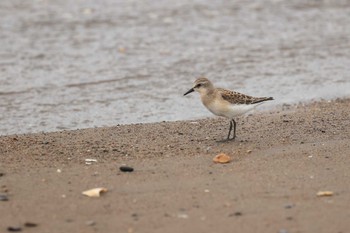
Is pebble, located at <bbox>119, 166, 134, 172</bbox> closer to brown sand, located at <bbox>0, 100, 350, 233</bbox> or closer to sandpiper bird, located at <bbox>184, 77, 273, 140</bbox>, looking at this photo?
brown sand, located at <bbox>0, 100, 350, 233</bbox>

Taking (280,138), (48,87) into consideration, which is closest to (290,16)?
(48,87)

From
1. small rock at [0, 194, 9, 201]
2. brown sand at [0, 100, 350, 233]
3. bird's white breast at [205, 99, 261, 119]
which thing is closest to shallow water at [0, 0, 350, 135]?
brown sand at [0, 100, 350, 233]

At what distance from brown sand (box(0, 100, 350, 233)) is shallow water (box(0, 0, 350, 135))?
5.86 feet

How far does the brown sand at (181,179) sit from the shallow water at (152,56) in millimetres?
1787

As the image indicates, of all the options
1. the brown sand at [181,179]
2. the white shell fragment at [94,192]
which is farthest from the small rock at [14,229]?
the white shell fragment at [94,192]

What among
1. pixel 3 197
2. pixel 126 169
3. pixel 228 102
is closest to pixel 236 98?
pixel 228 102

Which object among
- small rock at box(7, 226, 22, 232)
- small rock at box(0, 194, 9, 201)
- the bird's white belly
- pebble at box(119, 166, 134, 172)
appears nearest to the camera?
small rock at box(7, 226, 22, 232)

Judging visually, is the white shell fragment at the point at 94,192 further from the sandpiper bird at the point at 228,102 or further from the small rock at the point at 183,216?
the sandpiper bird at the point at 228,102

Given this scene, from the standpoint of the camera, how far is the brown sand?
625cm

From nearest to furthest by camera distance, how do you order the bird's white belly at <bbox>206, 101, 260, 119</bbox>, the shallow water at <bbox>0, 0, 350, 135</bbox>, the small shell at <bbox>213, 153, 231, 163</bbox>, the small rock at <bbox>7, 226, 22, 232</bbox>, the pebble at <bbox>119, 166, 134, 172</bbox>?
1. the small rock at <bbox>7, 226, 22, 232</bbox>
2. the pebble at <bbox>119, 166, 134, 172</bbox>
3. the small shell at <bbox>213, 153, 231, 163</bbox>
4. the bird's white belly at <bbox>206, 101, 260, 119</bbox>
5. the shallow water at <bbox>0, 0, 350, 135</bbox>

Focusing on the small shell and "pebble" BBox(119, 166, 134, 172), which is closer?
"pebble" BBox(119, 166, 134, 172)

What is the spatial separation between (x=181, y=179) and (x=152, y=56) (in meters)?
7.52

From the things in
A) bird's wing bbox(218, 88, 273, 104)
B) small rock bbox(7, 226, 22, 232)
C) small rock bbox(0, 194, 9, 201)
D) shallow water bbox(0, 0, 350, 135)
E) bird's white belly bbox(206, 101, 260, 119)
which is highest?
bird's wing bbox(218, 88, 273, 104)

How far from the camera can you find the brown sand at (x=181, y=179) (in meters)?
6.25
